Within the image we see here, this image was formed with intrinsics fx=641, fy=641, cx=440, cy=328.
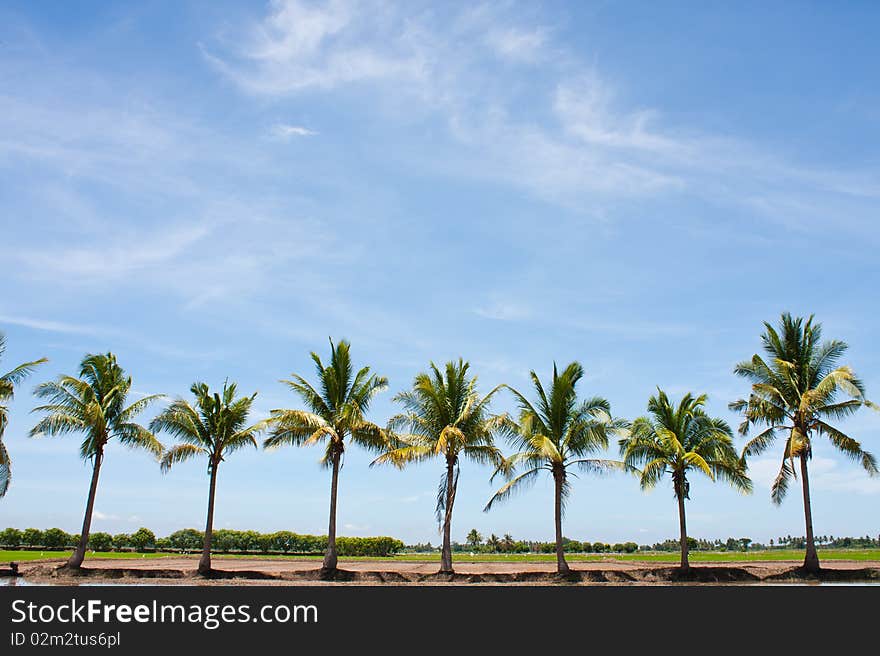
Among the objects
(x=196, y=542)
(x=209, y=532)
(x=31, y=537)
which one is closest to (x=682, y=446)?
(x=209, y=532)

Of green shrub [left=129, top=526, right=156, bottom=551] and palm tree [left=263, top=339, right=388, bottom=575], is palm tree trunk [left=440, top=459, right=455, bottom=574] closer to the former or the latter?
palm tree [left=263, top=339, right=388, bottom=575]

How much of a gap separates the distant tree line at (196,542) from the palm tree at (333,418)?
118 ft

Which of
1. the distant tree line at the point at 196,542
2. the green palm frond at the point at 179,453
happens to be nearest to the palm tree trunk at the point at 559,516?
the green palm frond at the point at 179,453

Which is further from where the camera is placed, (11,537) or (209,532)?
(11,537)

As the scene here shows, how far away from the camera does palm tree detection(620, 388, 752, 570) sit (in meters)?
28.4

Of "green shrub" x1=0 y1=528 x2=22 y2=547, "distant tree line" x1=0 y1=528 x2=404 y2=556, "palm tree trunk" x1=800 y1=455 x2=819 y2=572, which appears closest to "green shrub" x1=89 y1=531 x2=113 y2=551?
"distant tree line" x1=0 y1=528 x2=404 y2=556

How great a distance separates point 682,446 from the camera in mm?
28750

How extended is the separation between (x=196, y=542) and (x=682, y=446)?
50367 mm

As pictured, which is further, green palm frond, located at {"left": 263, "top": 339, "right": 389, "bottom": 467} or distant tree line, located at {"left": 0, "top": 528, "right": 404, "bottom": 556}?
distant tree line, located at {"left": 0, "top": 528, "right": 404, "bottom": 556}

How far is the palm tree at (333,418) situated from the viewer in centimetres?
2762

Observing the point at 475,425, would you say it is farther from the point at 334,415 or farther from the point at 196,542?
the point at 196,542

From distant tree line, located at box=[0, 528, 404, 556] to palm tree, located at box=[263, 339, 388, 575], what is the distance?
Answer: 35839 mm

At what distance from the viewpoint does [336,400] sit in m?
28.9
